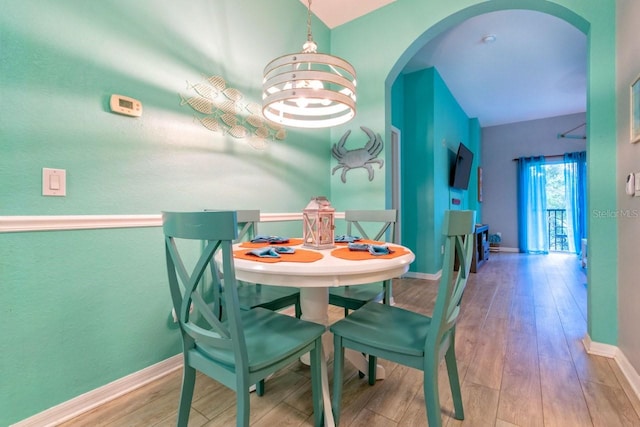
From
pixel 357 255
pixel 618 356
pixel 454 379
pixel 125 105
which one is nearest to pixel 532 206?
pixel 618 356

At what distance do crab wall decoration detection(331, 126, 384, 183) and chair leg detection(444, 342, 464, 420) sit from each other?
1.86 m

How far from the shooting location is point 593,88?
1855 mm

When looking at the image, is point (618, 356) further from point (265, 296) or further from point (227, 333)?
point (227, 333)

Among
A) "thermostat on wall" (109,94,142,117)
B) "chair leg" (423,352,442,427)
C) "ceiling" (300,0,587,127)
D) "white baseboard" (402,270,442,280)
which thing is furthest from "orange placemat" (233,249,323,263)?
"white baseboard" (402,270,442,280)

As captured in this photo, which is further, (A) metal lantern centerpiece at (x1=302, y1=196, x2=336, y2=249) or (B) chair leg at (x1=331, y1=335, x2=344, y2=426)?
(A) metal lantern centerpiece at (x1=302, y1=196, x2=336, y2=249)

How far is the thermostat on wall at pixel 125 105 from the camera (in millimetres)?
1418

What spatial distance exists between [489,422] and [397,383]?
441 mm

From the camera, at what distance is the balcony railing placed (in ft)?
20.0

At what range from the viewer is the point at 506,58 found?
362cm

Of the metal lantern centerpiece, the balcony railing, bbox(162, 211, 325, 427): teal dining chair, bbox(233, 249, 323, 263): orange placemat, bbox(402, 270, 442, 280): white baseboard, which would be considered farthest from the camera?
the balcony railing

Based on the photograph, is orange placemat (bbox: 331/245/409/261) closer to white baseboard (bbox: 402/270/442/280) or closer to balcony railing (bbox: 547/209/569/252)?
white baseboard (bbox: 402/270/442/280)

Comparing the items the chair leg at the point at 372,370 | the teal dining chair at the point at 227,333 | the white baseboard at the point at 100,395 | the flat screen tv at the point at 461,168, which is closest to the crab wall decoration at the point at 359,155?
the chair leg at the point at 372,370

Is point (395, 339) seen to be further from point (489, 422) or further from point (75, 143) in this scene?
point (75, 143)

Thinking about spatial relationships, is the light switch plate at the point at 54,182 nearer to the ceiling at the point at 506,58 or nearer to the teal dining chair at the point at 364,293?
the teal dining chair at the point at 364,293
